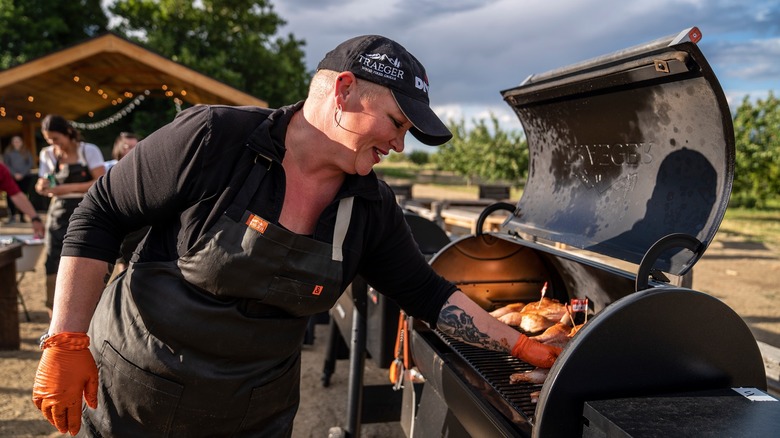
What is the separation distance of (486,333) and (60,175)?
15.6ft

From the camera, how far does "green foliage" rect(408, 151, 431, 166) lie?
6644cm

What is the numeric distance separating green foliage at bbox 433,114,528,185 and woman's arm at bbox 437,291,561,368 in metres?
11.9

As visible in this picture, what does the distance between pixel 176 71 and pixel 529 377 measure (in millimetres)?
10640

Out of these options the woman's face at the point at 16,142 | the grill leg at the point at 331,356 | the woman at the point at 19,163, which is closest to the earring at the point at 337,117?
the grill leg at the point at 331,356

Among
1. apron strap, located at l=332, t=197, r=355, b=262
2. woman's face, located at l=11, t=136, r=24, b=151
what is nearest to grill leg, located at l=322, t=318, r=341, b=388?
apron strap, located at l=332, t=197, r=355, b=262

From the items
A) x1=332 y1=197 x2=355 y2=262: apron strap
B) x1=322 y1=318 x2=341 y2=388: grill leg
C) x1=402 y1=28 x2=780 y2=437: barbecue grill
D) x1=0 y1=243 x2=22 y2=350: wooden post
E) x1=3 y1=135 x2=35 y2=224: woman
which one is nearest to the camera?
x1=402 y1=28 x2=780 y2=437: barbecue grill

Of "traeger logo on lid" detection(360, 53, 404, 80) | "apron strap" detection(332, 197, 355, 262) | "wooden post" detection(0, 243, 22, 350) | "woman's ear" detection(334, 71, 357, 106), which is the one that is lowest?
"wooden post" detection(0, 243, 22, 350)

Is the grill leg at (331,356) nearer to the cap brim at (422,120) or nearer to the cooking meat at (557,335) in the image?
the cooking meat at (557,335)

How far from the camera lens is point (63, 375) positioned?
62.6 inches

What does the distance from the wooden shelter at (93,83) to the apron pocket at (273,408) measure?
31.4 ft

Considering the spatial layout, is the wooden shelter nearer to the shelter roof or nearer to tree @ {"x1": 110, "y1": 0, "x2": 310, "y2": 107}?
the shelter roof

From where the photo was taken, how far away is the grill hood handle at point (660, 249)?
1.50m

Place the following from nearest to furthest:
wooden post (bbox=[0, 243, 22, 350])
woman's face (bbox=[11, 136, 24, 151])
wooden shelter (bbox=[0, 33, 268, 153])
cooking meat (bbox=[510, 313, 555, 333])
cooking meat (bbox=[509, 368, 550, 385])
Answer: cooking meat (bbox=[509, 368, 550, 385]) < cooking meat (bbox=[510, 313, 555, 333]) < wooden post (bbox=[0, 243, 22, 350]) < wooden shelter (bbox=[0, 33, 268, 153]) < woman's face (bbox=[11, 136, 24, 151])

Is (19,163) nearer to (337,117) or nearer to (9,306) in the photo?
(9,306)
